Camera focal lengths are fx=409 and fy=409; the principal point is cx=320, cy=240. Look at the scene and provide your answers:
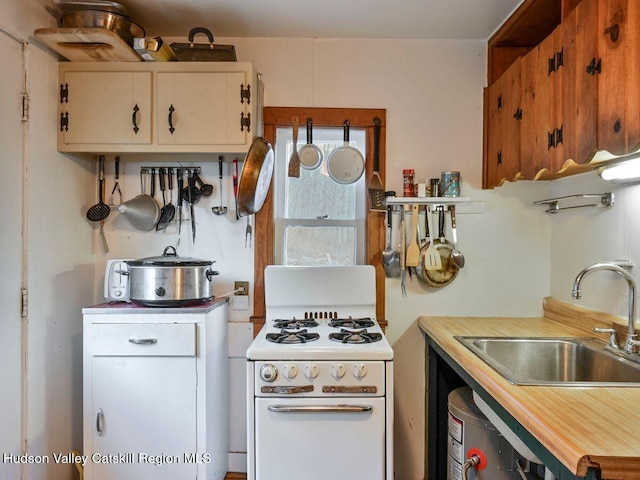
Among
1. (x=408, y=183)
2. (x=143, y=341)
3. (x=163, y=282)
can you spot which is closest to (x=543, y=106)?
(x=408, y=183)

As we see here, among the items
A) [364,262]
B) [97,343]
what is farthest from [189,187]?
[364,262]

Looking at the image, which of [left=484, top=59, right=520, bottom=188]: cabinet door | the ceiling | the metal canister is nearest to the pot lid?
the ceiling

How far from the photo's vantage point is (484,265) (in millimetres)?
2285

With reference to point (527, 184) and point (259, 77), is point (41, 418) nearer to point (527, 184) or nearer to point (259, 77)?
point (259, 77)

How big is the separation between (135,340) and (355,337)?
3.19 feet

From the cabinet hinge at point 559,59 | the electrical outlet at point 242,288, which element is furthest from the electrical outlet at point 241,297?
the cabinet hinge at point 559,59

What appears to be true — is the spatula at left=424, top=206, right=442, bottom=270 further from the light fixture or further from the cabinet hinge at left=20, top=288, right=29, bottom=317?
the cabinet hinge at left=20, top=288, right=29, bottom=317

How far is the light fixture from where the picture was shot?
1483mm

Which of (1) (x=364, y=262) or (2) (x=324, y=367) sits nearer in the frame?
(2) (x=324, y=367)

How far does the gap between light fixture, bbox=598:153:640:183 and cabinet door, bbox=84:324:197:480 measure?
1877 millimetres

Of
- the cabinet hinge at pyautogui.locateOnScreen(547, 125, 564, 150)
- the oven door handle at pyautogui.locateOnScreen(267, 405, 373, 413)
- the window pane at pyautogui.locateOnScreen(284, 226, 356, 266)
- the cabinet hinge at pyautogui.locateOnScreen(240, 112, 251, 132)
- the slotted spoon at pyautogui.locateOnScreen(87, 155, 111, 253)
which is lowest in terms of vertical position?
the oven door handle at pyautogui.locateOnScreen(267, 405, 373, 413)

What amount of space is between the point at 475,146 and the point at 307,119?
95 cm

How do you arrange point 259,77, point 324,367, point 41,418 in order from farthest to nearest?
1. point 259,77
2. point 41,418
3. point 324,367

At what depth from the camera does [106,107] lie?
6.53 ft
